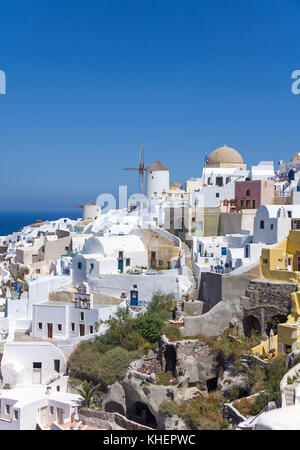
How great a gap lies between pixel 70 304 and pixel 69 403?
5569 millimetres

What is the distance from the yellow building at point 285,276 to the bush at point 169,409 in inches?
126

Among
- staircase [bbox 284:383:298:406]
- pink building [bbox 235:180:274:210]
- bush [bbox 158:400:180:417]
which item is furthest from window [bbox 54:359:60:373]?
pink building [bbox 235:180:274:210]

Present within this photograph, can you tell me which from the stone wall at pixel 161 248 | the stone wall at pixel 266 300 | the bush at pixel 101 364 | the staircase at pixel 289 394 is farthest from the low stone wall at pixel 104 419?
the stone wall at pixel 161 248

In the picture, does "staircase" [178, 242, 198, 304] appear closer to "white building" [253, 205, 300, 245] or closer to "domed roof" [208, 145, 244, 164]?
"white building" [253, 205, 300, 245]

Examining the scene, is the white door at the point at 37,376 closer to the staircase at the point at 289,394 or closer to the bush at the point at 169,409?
the bush at the point at 169,409

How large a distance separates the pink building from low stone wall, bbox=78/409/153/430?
15.4m

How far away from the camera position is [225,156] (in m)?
38.6

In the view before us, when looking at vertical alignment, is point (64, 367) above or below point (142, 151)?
below

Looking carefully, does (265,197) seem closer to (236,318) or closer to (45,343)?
(236,318)

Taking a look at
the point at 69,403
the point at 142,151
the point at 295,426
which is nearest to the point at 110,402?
the point at 69,403

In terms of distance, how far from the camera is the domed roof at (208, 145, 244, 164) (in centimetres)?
3847

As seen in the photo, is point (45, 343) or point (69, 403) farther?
point (45, 343)

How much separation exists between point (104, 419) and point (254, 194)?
638 inches

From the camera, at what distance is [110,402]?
19.6 metres
